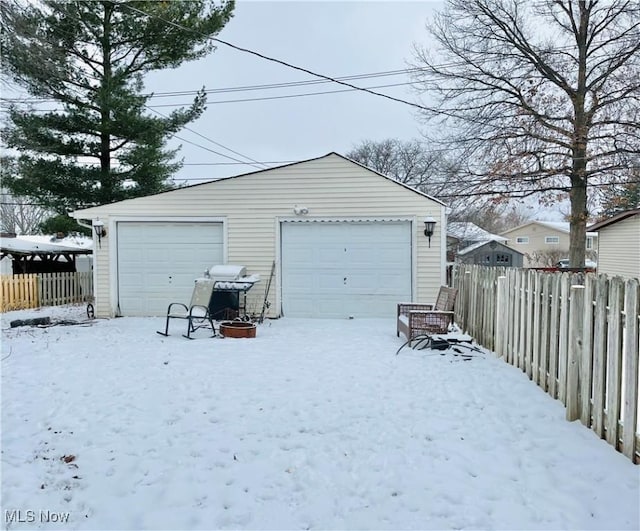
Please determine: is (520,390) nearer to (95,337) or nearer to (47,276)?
(95,337)

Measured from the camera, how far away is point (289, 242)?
9586 millimetres

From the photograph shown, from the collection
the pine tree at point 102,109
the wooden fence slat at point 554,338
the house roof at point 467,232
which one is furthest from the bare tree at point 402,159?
the wooden fence slat at point 554,338

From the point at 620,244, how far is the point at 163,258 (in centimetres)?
1813

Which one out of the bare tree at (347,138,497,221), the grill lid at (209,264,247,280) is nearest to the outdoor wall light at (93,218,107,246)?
the grill lid at (209,264,247,280)

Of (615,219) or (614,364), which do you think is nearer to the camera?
(614,364)

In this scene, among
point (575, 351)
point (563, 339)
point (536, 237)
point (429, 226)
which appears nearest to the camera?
point (575, 351)

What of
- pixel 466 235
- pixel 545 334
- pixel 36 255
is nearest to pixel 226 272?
pixel 545 334

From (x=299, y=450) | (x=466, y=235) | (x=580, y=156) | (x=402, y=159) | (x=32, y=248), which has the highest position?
(x=402, y=159)

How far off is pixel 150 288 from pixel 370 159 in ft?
74.2

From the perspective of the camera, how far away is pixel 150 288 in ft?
32.5

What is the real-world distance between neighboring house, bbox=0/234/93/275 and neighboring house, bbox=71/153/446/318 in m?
5.34

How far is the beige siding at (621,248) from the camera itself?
17688 millimetres

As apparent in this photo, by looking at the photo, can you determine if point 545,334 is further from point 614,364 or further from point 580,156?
point 580,156

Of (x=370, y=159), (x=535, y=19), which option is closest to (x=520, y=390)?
(x=535, y=19)
